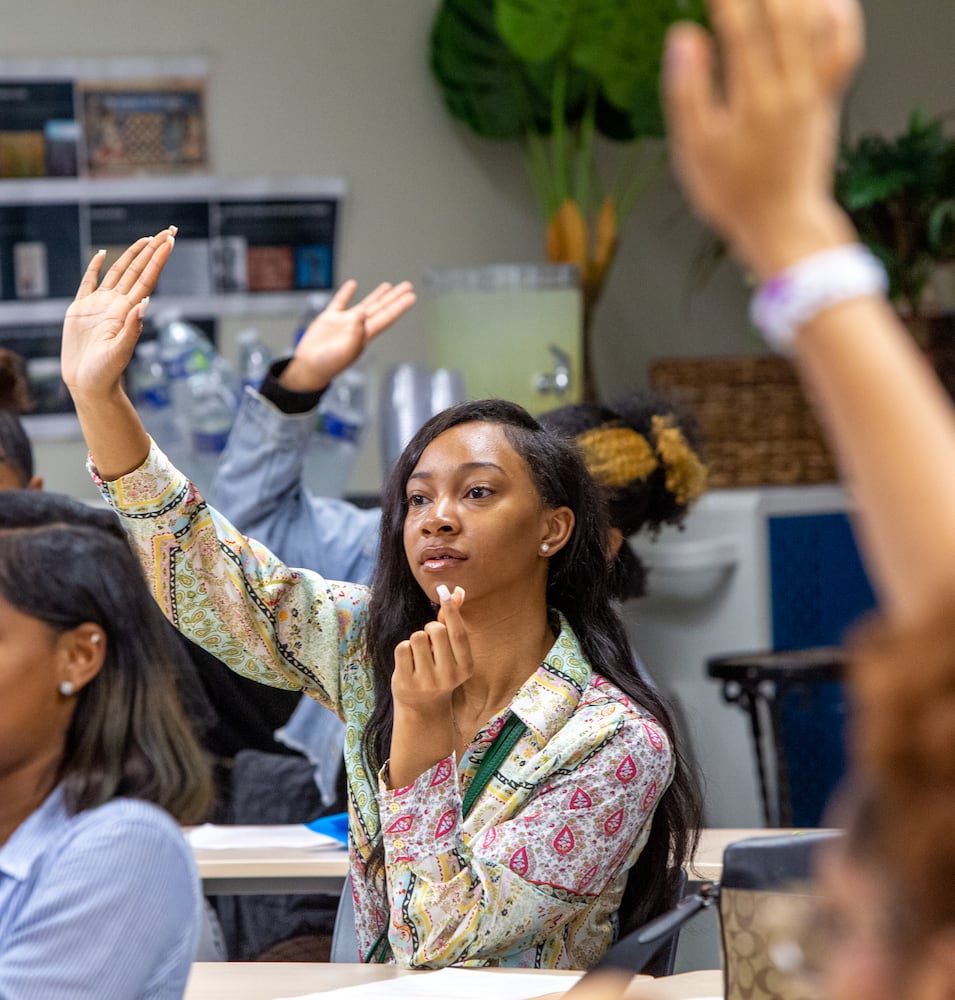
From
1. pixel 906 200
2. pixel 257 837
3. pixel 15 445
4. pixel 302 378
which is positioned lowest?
pixel 257 837

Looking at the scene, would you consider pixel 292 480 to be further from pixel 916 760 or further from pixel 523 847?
pixel 916 760

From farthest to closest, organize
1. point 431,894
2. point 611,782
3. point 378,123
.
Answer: point 378,123, point 611,782, point 431,894

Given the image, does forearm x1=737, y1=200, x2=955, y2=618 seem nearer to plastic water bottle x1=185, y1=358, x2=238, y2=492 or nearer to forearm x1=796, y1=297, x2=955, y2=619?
forearm x1=796, y1=297, x2=955, y2=619

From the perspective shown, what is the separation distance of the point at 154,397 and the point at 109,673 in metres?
2.36

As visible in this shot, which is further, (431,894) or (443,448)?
(443,448)

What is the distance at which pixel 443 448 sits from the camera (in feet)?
6.15

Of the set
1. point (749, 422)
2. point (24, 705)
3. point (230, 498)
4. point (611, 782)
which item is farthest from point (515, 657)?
point (749, 422)

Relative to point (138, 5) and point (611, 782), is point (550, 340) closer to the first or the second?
point (138, 5)

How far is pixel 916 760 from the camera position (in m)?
0.57

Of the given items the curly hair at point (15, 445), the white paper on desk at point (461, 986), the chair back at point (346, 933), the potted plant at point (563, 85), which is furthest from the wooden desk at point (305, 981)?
the potted plant at point (563, 85)

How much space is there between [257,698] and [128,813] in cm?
138

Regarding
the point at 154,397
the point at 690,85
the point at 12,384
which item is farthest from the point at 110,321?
the point at 154,397

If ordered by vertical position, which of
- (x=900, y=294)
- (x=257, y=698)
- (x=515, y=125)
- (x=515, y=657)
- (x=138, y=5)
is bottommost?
(x=257, y=698)

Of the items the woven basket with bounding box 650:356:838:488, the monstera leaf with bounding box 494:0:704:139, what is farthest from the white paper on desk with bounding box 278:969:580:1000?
the monstera leaf with bounding box 494:0:704:139
